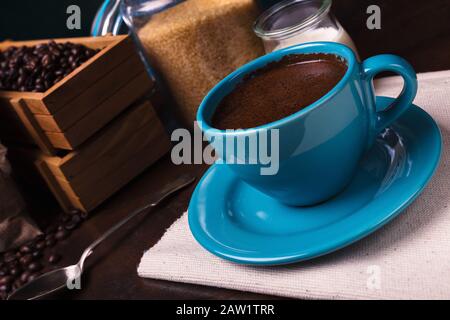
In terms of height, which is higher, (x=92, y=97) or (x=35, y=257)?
(x=92, y=97)

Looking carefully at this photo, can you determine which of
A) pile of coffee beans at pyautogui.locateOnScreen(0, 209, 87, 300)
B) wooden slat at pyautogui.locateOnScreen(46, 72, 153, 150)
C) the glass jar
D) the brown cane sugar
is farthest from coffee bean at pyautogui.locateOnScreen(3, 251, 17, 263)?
the glass jar

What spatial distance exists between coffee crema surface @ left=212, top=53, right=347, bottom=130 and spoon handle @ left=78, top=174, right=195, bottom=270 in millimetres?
236

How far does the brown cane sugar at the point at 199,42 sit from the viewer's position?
39.6 inches

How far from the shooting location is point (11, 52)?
1.18 meters

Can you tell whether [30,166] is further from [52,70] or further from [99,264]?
[99,264]

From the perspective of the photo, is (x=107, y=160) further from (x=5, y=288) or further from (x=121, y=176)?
(x=5, y=288)

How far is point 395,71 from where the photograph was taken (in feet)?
2.04

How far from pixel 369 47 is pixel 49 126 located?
0.66m

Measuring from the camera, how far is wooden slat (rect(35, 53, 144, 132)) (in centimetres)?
94

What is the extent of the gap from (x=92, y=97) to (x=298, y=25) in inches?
15.6

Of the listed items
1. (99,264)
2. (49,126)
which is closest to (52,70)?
(49,126)
